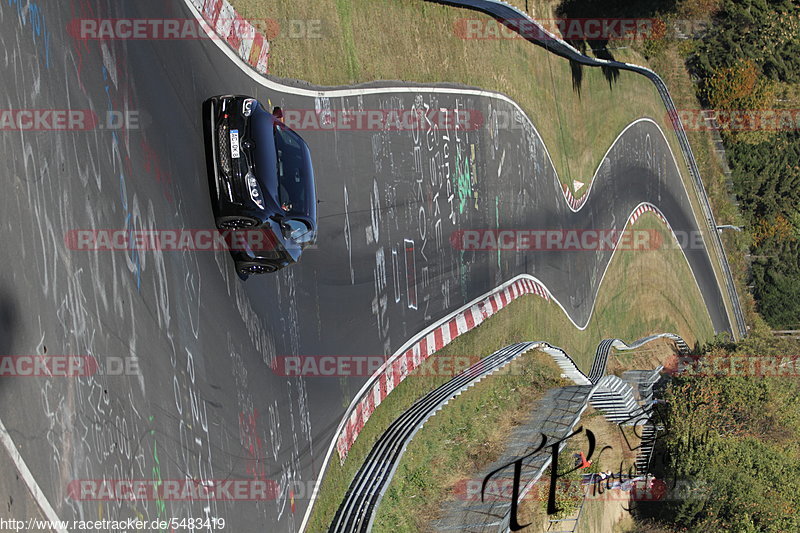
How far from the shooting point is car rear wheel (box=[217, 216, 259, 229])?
→ 55.5 feet

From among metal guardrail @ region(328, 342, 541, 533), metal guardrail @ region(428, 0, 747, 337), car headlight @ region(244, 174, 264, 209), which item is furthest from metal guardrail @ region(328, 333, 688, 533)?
metal guardrail @ region(428, 0, 747, 337)

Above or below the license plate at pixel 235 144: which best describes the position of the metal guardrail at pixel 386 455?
below

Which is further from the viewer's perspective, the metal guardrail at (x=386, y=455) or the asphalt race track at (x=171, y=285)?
the metal guardrail at (x=386, y=455)

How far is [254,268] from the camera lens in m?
18.3

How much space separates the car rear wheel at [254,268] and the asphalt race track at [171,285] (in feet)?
0.77

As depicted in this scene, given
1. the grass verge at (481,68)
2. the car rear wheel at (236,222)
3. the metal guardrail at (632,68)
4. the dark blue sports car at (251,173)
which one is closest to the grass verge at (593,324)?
the metal guardrail at (632,68)

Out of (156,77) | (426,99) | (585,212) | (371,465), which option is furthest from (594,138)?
(156,77)

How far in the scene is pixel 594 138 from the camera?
43906 millimetres

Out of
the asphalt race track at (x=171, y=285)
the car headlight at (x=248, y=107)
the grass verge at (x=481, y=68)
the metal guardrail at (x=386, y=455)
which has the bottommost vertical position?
the metal guardrail at (x=386, y=455)

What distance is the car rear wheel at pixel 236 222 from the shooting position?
1692cm

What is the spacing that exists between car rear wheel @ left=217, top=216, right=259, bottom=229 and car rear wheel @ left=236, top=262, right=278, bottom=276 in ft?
3.61

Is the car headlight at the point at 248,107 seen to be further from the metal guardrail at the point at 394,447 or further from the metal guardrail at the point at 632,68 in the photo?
the metal guardrail at the point at 632,68

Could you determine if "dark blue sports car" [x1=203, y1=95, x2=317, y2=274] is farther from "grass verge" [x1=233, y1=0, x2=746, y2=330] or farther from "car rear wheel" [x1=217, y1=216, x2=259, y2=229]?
"grass verge" [x1=233, y1=0, x2=746, y2=330]

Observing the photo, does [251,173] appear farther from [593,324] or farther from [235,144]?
[593,324]
